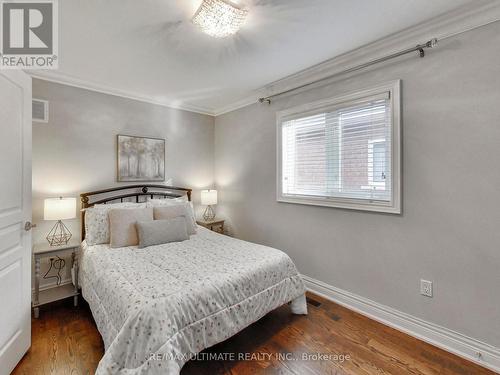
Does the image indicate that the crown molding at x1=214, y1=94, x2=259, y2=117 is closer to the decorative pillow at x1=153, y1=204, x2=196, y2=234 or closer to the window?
the window

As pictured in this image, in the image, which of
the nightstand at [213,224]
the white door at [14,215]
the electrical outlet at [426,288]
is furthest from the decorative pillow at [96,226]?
the electrical outlet at [426,288]

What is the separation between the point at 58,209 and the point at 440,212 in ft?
11.4

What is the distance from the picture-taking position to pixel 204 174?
406cm

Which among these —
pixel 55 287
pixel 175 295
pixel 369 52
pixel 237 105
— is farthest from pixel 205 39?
pixel 55 287

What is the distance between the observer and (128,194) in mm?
3236

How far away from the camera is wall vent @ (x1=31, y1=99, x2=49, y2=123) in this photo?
8.40ft

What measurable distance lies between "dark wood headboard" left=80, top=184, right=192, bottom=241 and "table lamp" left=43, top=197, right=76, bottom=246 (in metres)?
0.23

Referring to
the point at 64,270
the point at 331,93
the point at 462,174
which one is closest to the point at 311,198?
the point at 331,93

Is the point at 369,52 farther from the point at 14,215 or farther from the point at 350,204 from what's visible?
the point at 14,215

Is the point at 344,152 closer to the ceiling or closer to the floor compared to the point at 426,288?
closer to the ceiling

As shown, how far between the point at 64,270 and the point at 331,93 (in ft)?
11.8

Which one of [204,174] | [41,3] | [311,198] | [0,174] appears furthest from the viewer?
[204,174]

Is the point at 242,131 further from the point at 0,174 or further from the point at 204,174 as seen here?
the point at 0,174

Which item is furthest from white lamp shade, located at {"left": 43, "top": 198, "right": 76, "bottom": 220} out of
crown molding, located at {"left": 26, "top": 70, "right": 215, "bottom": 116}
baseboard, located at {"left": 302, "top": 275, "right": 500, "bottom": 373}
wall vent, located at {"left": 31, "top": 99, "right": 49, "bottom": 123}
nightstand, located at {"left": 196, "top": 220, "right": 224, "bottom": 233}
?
baseboard, located at {"left": 302, "top": 275, "right": 500, "bottom": 373}
